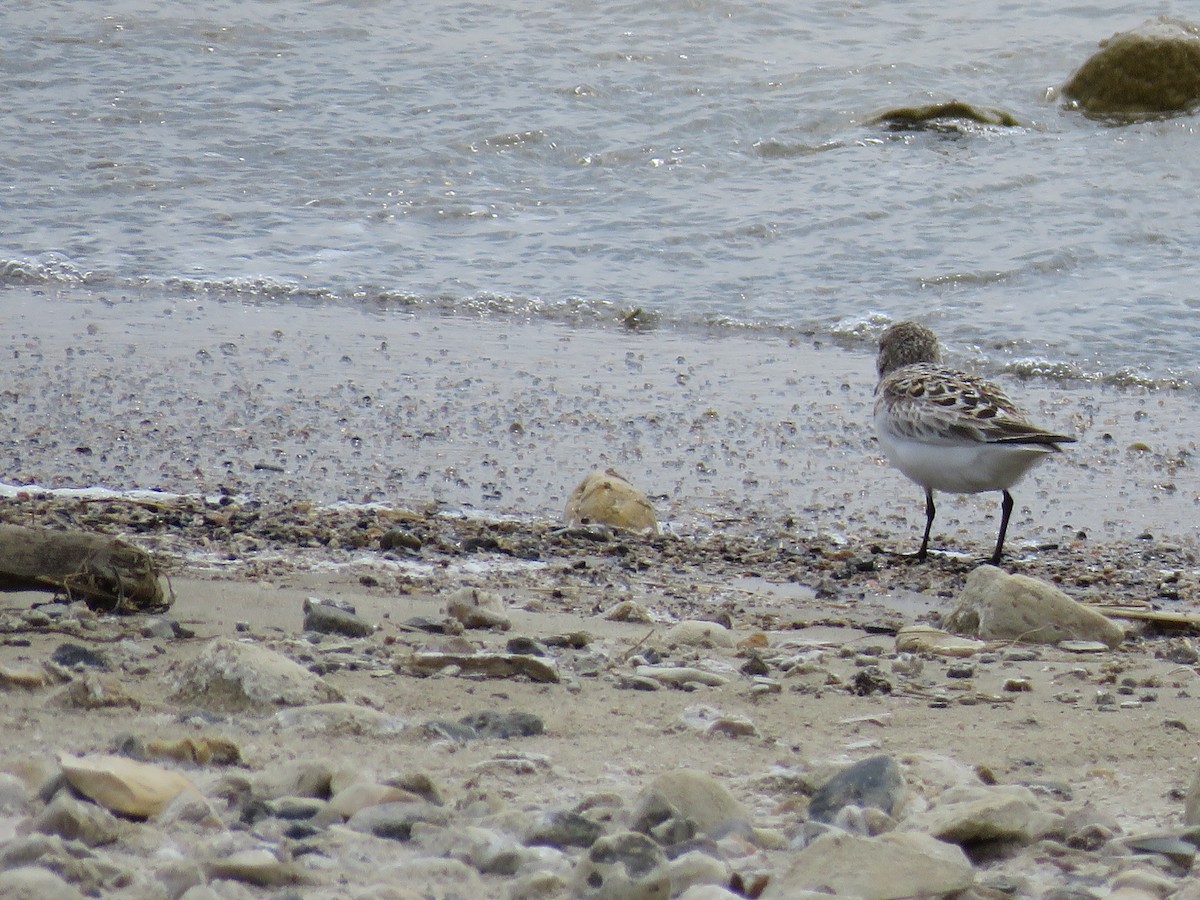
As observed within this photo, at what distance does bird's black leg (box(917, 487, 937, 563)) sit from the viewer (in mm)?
4680

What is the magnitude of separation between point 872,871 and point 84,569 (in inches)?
75.5

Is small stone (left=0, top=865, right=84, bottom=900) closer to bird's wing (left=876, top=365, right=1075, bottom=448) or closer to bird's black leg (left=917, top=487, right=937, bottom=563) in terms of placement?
bird's black leg (left=917, top=487, right=937, bottom=563)

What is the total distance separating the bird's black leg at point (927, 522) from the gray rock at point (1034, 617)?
0.98 meters

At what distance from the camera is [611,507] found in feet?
15.3

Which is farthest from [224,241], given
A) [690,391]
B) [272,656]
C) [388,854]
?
[388,854]

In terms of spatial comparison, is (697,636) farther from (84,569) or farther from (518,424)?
(518,424)

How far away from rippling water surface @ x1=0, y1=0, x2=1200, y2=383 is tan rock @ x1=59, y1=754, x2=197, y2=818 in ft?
17.7

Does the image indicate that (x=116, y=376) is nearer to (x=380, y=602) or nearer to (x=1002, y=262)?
(x=380, y=602)

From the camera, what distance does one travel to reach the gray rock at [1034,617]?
3611 mm

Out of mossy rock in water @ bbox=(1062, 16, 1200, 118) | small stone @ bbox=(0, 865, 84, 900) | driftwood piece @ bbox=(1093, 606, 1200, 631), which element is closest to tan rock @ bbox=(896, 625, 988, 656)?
driftwood piece @ bbox=(1093, 606, 1200, 631)

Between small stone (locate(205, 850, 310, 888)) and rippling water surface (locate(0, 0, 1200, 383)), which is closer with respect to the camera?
small stone (locate(205, 850, 310, 888))

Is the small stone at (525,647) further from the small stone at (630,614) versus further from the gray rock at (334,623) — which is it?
the small stone at (630,614)

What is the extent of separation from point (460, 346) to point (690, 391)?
46.9 inches

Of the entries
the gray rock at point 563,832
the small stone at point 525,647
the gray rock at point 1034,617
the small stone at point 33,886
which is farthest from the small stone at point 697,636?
the small stone at point 33,886
